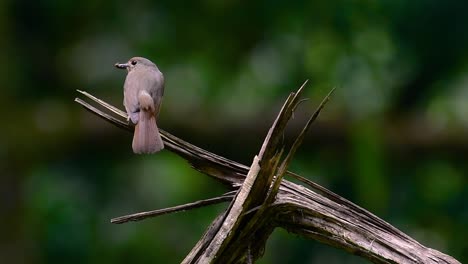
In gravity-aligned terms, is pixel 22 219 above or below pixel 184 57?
below

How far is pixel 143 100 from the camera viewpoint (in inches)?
150

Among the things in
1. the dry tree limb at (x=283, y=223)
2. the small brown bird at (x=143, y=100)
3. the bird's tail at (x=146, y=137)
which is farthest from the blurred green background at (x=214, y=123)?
the dry tree limb at (x=283, y=223)

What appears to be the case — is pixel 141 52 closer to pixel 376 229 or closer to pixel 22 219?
pixel 22 219

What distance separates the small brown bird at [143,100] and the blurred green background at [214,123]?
2794 mm

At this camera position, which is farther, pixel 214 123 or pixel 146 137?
pixel 214 123

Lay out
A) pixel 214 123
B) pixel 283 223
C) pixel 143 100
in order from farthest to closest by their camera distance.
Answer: pixel 214 123 → pixel 143 100 → pixel 283 223

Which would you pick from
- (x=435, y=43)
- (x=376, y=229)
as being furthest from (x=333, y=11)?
(x=376, y=229)

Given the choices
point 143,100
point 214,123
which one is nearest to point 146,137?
point 143,100

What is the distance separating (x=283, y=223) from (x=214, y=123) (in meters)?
5.16

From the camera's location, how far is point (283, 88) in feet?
24.1

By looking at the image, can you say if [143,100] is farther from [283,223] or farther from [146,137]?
[283,223]

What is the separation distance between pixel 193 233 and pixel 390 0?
6.40 ft

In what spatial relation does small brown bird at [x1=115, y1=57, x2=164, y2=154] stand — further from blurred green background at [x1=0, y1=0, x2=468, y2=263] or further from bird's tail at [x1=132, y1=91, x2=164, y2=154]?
blurred green background at [x1=0, y1=0, x2=468, y2=263]

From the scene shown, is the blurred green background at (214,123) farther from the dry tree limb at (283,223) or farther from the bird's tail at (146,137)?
the dry tree limb at (283,223)
